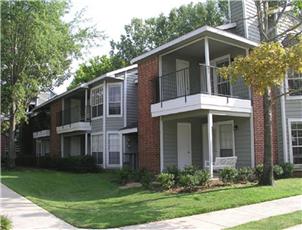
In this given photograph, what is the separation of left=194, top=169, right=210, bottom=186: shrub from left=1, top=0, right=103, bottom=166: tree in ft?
46.9

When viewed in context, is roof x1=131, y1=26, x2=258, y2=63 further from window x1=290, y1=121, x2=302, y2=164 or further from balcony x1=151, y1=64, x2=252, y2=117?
window x1=290, y1=121, x2=302, y2=164

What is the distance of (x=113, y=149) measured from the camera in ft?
82.6

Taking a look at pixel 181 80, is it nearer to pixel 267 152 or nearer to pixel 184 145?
pixel 184 145

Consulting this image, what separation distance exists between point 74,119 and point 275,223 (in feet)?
82.1

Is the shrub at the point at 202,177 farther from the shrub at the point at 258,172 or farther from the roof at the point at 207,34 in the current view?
the roof at the point at 207,34

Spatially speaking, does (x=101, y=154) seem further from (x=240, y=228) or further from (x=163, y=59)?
(x=240, y=228)

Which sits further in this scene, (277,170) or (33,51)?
(33,51)

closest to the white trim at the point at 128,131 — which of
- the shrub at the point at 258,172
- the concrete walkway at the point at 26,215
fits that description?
the shrub at the point at 258,172

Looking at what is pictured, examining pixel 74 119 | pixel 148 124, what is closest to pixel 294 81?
pixel 148 124

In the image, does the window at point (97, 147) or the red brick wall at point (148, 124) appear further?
the window at point (97, 147)

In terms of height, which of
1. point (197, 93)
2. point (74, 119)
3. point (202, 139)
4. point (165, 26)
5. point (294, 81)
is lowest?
point (202, 139)

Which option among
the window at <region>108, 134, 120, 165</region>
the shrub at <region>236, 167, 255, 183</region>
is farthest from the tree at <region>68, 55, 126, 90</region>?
the shrub at <region>236, 167, 255, 183</region>

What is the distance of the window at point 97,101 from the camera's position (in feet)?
86.5

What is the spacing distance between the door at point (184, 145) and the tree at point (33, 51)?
37.3 feet
